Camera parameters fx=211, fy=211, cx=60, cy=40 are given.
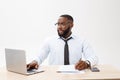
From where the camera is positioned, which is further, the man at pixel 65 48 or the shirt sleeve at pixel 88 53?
the man at pixel 65 48

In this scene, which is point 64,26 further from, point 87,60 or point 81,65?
point 81,65

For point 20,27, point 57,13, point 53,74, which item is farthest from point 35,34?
point 53,74

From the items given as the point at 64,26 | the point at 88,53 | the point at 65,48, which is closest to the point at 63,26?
the point at 64,26

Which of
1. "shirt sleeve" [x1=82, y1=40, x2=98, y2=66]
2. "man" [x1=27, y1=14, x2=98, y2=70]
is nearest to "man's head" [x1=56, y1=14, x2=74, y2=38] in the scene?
"man" [x1=27, y1=14, x2=98, y2=70]

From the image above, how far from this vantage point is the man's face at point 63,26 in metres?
2.77

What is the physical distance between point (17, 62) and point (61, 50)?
35.6 inches

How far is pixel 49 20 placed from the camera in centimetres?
354

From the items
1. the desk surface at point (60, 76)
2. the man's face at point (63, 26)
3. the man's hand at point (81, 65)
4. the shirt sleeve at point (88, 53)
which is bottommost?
the desk surface at point (60, 76)

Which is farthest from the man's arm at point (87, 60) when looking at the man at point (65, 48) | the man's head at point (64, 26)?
the man's head at point (64, 26)

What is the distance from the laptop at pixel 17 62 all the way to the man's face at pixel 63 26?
838mm

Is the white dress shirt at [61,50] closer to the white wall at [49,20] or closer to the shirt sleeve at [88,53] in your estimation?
the shirt sleeve at [88,53]

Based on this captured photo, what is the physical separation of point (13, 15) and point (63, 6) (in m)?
0.84

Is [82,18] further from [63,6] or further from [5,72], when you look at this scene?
[5,72]

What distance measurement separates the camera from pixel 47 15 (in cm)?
354
